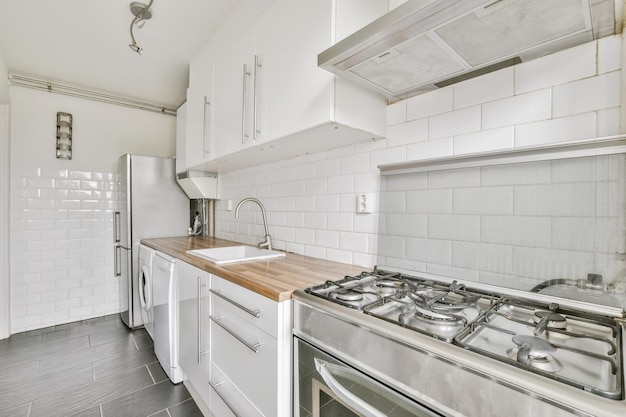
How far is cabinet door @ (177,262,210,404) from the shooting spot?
1.57 metres


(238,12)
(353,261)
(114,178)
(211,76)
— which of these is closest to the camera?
(353,261)

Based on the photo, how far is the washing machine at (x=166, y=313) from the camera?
1902 millimetres

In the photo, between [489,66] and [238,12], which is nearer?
[489,66]

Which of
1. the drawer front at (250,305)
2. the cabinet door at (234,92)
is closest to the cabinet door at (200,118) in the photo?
the cabinet door at (234,92)

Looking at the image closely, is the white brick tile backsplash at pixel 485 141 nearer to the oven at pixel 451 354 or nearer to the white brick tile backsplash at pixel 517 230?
the white brick tile backsplash at pixel 517 230

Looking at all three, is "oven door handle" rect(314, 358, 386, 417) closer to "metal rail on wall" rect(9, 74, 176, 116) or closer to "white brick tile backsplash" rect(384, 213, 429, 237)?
"white brick tile backsplash" rect(384, 213, 429, 237)

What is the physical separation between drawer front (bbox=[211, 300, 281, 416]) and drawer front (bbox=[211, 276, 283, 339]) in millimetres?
29

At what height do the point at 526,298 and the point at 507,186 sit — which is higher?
the point at 507,186

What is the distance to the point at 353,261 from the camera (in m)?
1.60

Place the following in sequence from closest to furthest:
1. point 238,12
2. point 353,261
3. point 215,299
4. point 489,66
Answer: point 489,66, point 215,299, point 353,261, point 238,12

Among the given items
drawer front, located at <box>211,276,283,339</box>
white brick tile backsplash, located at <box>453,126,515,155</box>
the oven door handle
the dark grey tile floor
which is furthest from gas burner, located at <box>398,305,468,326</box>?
the dark grey tile floor

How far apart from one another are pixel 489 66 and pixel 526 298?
882 millimetres

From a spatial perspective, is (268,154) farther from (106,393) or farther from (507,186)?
(106,393)

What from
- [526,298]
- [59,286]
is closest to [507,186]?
[526,298]
